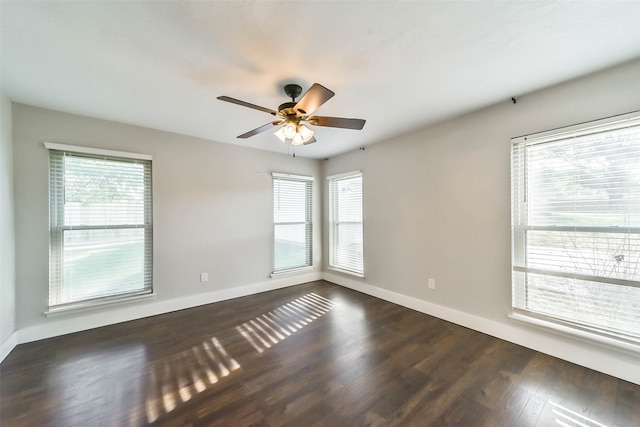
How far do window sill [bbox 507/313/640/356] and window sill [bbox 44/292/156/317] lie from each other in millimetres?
4258

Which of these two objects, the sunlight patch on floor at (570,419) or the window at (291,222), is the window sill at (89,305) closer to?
the window at (291,222)

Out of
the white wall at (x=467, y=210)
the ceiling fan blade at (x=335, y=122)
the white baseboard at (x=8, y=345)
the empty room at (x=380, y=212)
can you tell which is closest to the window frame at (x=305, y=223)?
the empty room at (x=380, y=212)

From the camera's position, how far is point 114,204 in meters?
2.92

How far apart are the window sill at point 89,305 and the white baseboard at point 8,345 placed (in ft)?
0.85

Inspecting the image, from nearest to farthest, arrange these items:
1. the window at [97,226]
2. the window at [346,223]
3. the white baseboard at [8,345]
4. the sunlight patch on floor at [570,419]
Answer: the sunlight patch on floor at [570,419]
the white baseboard at [8,345]
the window at [97,226]
the window at [346,223]

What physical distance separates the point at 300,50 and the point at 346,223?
3162mm

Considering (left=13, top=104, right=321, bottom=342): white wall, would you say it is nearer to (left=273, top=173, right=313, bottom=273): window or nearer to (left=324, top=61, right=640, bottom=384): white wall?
(left=273, top=173, right=313, bottom=273): window

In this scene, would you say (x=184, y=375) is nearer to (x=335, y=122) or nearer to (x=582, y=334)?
(x=335, y=122)

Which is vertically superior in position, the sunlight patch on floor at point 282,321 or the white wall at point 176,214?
the white wall at point 176,214

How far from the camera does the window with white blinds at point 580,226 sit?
73.9 inches

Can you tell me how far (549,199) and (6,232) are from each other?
5150 millimetres

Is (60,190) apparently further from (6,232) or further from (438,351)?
(438,351)

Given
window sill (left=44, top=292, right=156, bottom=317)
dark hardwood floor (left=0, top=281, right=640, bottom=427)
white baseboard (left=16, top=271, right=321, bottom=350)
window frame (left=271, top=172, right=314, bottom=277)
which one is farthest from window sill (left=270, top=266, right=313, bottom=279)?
window sill (left=44, top=292, right=156, bottom=317)

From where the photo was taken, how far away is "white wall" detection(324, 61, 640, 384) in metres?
2.04
